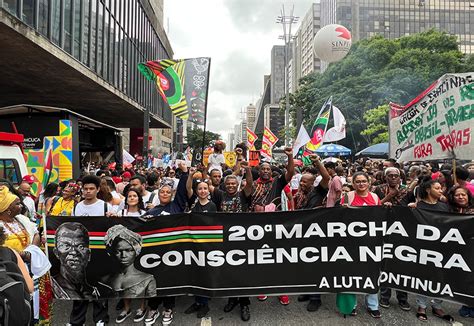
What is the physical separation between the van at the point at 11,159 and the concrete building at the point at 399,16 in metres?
80.4

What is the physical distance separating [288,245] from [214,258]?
2.82 feet

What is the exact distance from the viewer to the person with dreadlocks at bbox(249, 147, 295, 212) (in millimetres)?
4590

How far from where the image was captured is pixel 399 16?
78875 mm

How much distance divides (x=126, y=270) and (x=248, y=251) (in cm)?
140

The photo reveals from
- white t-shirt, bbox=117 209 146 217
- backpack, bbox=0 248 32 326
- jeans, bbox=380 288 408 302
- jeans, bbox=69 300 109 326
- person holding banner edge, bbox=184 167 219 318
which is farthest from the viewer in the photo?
white t-shirt, bbox=117 209 146 217

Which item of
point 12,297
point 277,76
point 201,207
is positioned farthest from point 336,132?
point 277,76

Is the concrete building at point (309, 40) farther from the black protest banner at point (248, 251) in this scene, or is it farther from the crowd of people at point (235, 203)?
the black protest banner at point (248, 251)

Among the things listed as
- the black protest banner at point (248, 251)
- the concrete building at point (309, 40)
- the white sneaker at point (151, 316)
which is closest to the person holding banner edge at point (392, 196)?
the black protest banner at point (248, 251)

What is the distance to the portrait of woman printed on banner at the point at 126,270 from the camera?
12.6ft

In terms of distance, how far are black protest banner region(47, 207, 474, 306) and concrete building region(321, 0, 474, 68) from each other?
268ft

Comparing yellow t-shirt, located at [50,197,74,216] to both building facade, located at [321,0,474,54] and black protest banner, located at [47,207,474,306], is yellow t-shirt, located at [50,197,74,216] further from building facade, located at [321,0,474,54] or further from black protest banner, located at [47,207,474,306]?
building facade, located at [321,0,474,54]

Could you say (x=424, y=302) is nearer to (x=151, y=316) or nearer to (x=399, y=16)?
(x=151, y=316)

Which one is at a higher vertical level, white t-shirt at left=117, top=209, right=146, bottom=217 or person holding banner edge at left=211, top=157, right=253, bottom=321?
person holding banner edge at left=211, top=157, right=253, bottom=321

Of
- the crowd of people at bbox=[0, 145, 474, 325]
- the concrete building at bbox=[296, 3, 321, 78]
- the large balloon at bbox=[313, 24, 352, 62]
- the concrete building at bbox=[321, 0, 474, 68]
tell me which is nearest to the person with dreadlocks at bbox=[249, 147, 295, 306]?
the crowd of people at bbox=[0, 145, 474, 325]
